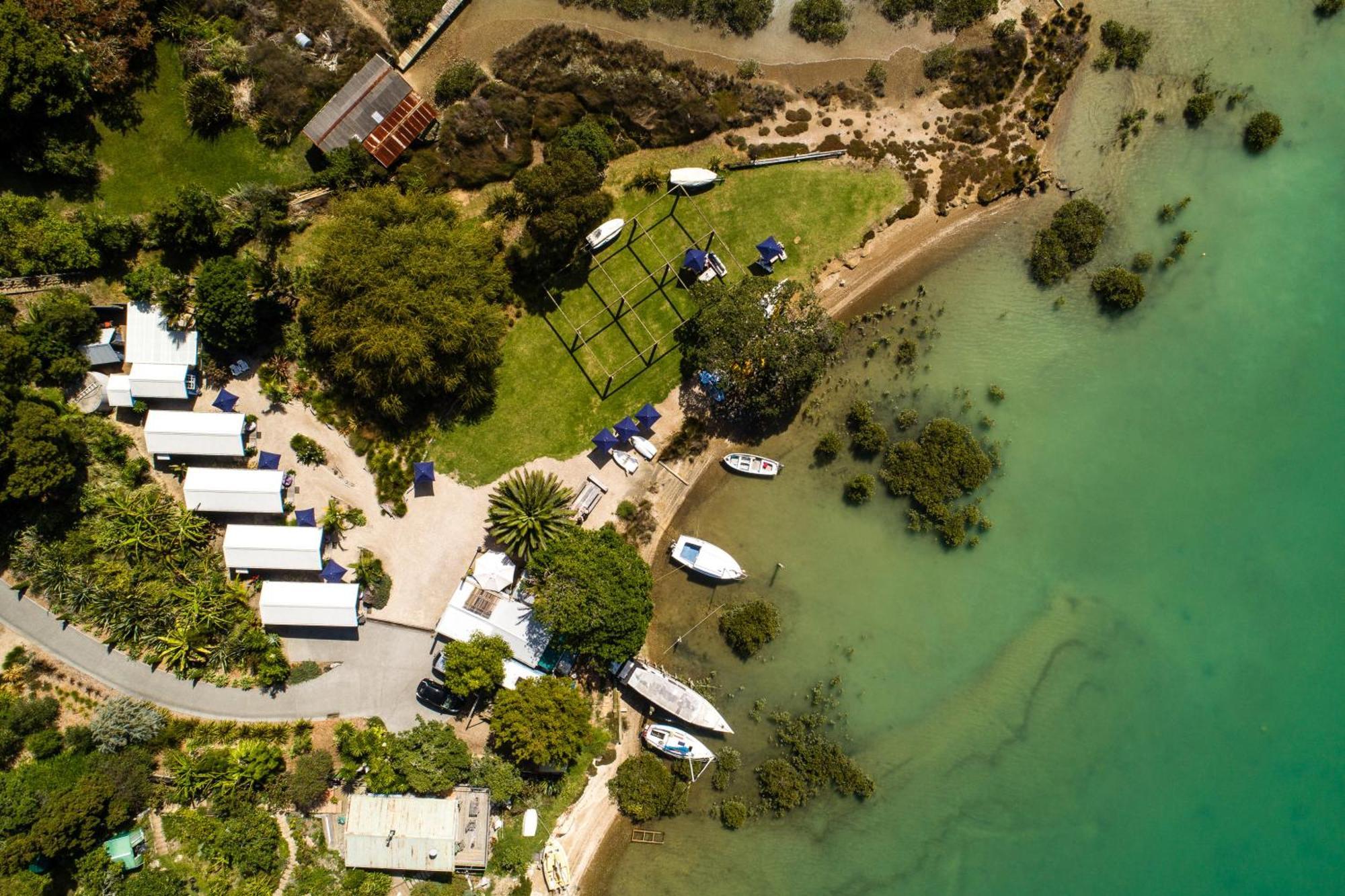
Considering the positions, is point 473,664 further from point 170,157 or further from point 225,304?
point 170,157

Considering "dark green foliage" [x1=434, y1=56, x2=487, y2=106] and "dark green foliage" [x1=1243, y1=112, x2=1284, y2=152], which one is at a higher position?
"dark green foliage" [x1=1243, y1=112, x2=1284, y2=152]

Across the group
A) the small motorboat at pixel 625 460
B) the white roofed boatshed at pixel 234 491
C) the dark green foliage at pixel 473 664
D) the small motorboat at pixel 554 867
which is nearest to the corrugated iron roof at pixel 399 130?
the white roofed boatshed at pixel 234 491

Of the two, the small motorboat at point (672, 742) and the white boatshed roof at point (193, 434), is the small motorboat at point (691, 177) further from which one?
the small motorboat at point (672, 742)

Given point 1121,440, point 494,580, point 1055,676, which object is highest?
point 1121,440

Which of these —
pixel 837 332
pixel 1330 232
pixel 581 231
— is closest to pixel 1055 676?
pixel 837 332

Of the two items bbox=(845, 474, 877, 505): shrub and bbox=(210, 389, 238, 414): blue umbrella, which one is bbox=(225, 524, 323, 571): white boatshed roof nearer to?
bbox=(210, 389, 238, 414): blue umbrella

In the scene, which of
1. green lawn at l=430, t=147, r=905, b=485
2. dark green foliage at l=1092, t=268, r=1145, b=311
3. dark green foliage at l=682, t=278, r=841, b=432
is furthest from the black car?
dark green foliage at l=1092, t=268, r=1145, b=311

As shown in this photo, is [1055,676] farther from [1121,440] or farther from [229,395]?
[229,395]
